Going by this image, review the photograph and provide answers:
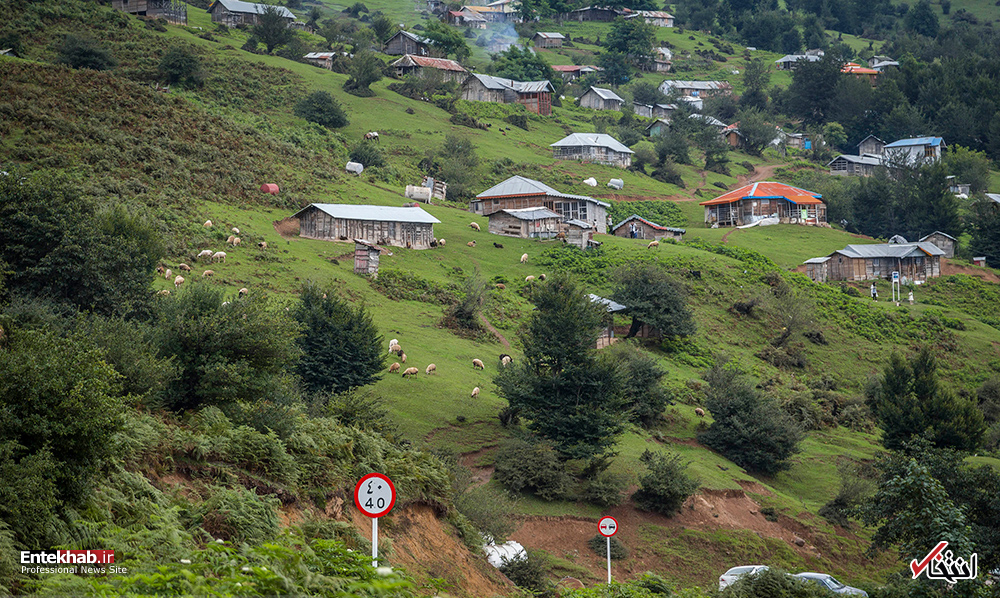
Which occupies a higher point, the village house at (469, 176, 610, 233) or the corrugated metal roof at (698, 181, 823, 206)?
the corrugated metal roof at (698, 181, 823, 206)

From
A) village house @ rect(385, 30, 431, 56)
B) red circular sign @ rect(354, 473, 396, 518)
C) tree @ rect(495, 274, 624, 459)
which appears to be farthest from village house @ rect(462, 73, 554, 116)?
red circular sign @ rect(354, 473, 396, 518)

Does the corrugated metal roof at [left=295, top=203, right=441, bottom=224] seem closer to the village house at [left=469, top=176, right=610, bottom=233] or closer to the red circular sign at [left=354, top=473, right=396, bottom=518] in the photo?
the village house at [left=469, top=176, right=610, bottom=233]

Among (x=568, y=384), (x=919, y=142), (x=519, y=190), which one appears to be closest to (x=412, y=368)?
(x=568, y=384)

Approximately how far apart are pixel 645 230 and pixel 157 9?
7231 cm

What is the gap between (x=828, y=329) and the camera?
6206 centimetres

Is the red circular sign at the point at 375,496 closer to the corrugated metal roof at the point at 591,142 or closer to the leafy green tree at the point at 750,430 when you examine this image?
the leafy green tree at the point at 750,430

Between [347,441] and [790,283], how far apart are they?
179 ft

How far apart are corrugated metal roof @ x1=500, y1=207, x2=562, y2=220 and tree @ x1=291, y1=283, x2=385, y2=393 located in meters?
35.1

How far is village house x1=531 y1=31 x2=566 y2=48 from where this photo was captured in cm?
16075

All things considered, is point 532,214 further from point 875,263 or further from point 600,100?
point 600,100

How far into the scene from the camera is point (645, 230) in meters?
76.8

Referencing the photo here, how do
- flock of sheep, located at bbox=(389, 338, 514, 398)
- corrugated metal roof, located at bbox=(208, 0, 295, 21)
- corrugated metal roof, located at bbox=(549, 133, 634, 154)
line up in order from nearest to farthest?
1. flock of sheep, located at bbox=(389, 338, 514, 398)
2. corrugated metal roof, located at bbox=(549, 133, 634, 154)
3. corrugated metal roof, located at bbox=(208, 0, 295, 21)

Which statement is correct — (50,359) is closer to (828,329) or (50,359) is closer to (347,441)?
(347,441)

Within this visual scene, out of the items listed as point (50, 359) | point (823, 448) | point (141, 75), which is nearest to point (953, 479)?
point (823, 448)
